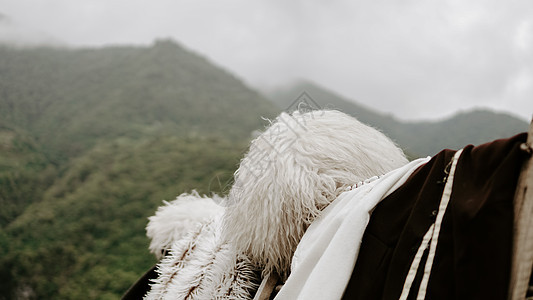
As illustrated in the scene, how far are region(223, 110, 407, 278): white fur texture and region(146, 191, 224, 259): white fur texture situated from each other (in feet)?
2.35

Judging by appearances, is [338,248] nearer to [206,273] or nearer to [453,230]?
[453,230]

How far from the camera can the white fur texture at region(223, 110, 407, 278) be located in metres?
1.17

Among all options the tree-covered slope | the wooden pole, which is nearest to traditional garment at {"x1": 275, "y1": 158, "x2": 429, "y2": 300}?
the wooden pole

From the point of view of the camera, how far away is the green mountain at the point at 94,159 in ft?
19.5

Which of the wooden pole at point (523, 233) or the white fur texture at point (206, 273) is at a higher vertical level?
the wooden pole at point (523, 233)

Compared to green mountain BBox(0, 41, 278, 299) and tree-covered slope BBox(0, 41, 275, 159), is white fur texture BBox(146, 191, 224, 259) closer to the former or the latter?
green mountain BBox(0, 41, 278, 299)

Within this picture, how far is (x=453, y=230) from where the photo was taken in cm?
77

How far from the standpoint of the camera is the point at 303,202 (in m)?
1.14

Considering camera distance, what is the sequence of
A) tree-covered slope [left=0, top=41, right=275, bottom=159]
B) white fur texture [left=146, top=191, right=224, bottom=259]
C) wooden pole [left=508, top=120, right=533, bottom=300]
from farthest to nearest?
tree-covered slope [left=0, top=41, right=275, bottom=159], white fur texture [left=146, top=191, right=224, bottom=259], wooden pole [left=508, top=120, right=533, bottom=300]

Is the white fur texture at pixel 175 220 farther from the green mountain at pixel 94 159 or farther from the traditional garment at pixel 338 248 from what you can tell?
the traditional garment at pixel 338 248

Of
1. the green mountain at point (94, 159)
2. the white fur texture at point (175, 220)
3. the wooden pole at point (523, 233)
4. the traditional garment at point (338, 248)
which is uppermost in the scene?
the wooden pole at point (523, 233)

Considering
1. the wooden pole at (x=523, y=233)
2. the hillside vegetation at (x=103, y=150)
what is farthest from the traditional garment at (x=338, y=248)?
the hillside vegetation at (x=103, y=150)

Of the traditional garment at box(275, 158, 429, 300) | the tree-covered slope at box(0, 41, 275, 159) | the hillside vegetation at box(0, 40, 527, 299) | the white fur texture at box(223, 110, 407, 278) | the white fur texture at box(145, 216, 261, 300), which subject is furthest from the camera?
the tree-covered slope at box(0, 41, 275, 159)

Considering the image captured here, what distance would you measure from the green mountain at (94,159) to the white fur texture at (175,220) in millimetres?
128
